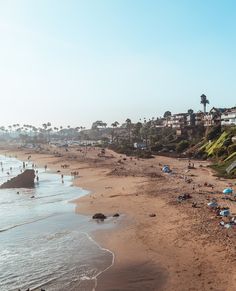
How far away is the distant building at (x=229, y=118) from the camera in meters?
95.4

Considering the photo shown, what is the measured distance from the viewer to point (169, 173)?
206 ft

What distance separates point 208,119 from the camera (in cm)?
11075

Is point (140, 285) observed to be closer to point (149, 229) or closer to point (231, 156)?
point (149, 229)

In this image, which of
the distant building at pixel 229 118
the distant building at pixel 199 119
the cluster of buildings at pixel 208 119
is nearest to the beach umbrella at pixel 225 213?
the cluster of buildings at pixel 208 119

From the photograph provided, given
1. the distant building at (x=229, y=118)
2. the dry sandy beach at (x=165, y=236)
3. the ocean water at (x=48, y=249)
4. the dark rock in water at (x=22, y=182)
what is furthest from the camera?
the distant building at (x=229, y=118)

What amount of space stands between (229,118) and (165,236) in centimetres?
7450

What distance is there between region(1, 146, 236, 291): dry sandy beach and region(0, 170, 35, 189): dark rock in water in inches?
530

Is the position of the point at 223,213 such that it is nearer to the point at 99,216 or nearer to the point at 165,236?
the point at 165,236

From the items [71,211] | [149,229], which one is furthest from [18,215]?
[149,229]

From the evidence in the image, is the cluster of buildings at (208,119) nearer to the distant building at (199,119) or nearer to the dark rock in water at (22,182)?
the distant building at (199,119)

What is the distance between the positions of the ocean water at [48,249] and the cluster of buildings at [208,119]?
61468 mm

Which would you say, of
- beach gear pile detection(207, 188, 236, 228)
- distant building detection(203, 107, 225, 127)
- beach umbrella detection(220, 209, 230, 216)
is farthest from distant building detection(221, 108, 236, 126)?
beach umbrella detection(220, 209, 230, 216)

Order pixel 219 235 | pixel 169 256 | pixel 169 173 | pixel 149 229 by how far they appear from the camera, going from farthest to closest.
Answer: pixel 169 173 → pixel 149 229 → pixel 219 235 → pixel 169 256

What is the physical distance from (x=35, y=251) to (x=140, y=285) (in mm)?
9377
